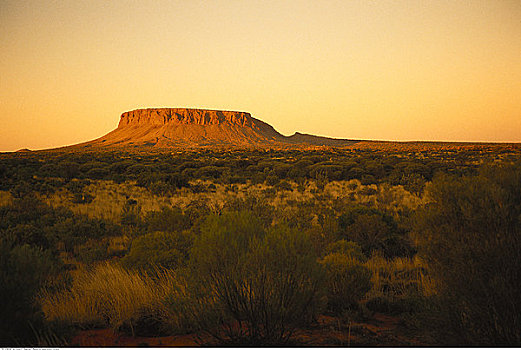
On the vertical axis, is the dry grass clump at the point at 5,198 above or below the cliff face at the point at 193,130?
below

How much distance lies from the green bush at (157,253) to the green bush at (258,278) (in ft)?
6.03

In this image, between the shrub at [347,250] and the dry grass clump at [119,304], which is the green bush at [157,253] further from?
the shrub at [347,250]

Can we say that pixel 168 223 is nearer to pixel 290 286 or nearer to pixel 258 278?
pixel 258 278

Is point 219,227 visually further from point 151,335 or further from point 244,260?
point 151,335

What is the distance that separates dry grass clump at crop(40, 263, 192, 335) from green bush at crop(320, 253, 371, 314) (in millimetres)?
2142

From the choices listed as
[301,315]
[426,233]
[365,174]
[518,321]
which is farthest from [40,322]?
[365,174]

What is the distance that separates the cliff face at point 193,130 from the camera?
11209cm

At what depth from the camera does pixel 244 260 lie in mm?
3428

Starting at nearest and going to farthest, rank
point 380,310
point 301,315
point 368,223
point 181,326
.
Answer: point 301,315, point 181,326, point 380,310, point 368,223

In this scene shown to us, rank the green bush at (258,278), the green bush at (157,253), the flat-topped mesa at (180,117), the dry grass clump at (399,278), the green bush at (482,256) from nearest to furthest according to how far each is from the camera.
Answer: the green bush at (482,256)
the green bush at (258,278)
the dry grass clump at (399,278)
the green bush at (157,253)
the flat-topped mesa at (180,117)

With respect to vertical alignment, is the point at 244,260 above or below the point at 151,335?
above

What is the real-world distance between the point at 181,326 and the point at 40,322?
142cm

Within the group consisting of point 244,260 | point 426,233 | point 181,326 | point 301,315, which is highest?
point 426,233

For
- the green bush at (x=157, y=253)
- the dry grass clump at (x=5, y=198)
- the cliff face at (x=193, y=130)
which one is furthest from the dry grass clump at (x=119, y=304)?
the cliff face at (x=193, y=130)
